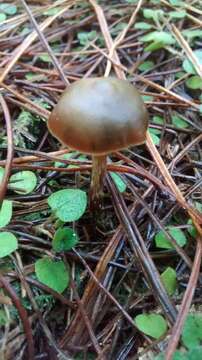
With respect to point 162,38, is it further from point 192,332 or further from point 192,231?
point 192,332

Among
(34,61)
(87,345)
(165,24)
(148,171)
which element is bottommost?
(87,345)

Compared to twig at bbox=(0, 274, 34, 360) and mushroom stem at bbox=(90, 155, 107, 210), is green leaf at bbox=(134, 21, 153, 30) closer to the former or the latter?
mushroom stem at bbox=(90, 155, 107, 210)

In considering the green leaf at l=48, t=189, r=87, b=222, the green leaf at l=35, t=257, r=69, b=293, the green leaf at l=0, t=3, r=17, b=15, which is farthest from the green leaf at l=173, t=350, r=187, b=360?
the green leaf at l=0, t=3, r=17, b=15

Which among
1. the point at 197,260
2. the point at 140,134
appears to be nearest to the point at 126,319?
the point at 197,260

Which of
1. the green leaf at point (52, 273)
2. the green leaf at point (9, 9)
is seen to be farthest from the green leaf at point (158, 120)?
the green leaf at point (9, 9)

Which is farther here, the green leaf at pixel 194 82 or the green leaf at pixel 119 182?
the green leaf at pixel 194 82

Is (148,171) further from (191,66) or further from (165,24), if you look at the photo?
(165,24)

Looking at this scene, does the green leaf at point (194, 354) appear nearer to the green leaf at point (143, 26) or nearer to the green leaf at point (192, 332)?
the green leaf at point (192, 332)
